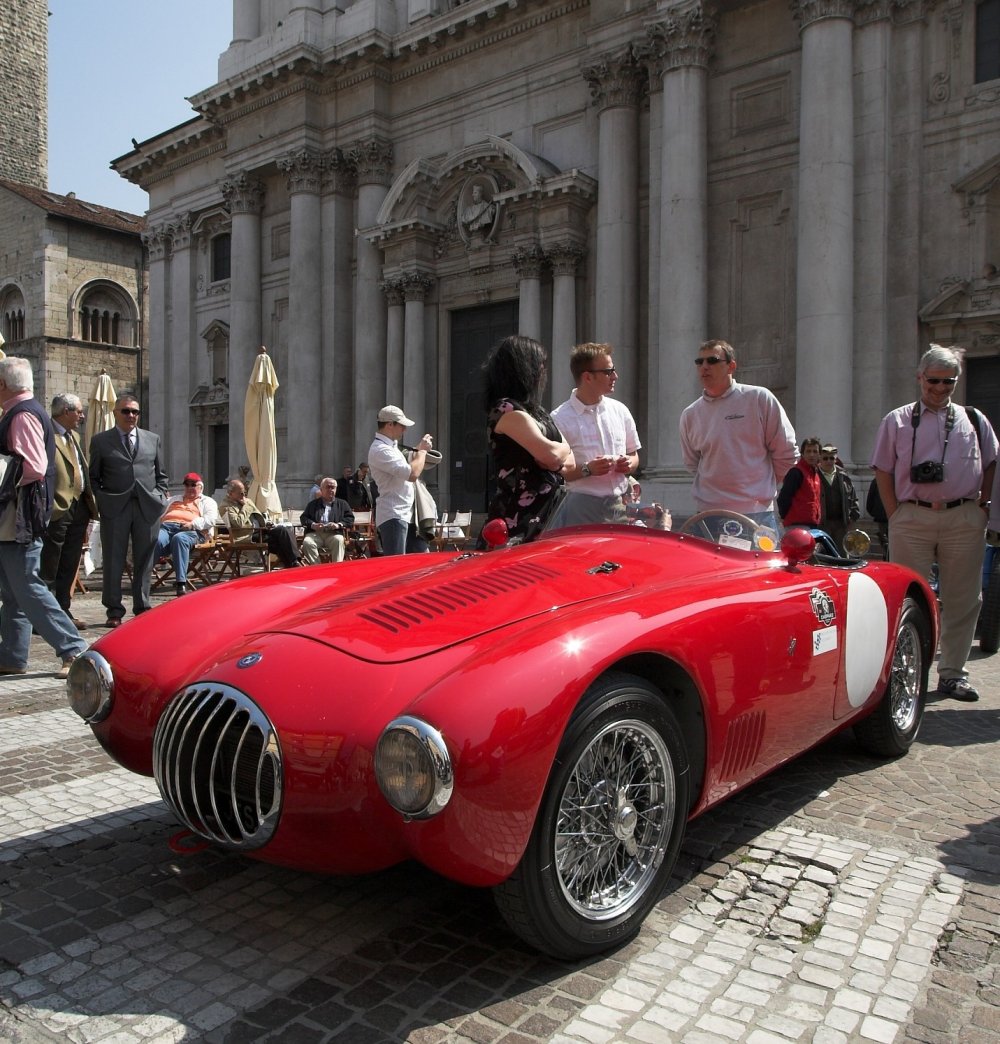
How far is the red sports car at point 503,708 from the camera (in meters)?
2.08

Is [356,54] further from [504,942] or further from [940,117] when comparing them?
[504,942]


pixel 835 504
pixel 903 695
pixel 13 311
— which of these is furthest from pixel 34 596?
pixel 13 311

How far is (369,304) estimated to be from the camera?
794 inches

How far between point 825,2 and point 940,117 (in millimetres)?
2343

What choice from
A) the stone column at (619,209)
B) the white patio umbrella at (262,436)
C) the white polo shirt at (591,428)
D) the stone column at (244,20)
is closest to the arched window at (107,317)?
the stone column at (244,20)

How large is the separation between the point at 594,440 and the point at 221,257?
23794 mm

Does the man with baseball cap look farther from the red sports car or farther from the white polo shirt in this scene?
the red sports car

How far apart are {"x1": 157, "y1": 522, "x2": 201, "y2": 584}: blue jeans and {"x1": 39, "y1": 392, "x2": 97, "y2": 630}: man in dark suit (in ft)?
8.28

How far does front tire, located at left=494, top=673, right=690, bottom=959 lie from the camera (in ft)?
7.17

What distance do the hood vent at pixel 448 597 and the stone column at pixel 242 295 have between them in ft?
67.9

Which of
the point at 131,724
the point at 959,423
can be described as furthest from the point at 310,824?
the point at 959,423

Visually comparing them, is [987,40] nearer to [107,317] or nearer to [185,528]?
[185,528]

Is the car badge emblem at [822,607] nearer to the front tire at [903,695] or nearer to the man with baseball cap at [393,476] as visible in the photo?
the front tire at [903,695]

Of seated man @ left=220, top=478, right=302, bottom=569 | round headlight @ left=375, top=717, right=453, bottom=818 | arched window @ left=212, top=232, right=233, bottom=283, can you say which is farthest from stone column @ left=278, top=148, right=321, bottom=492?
round headlight @ left=375, top=717, right=453, bottom=818
